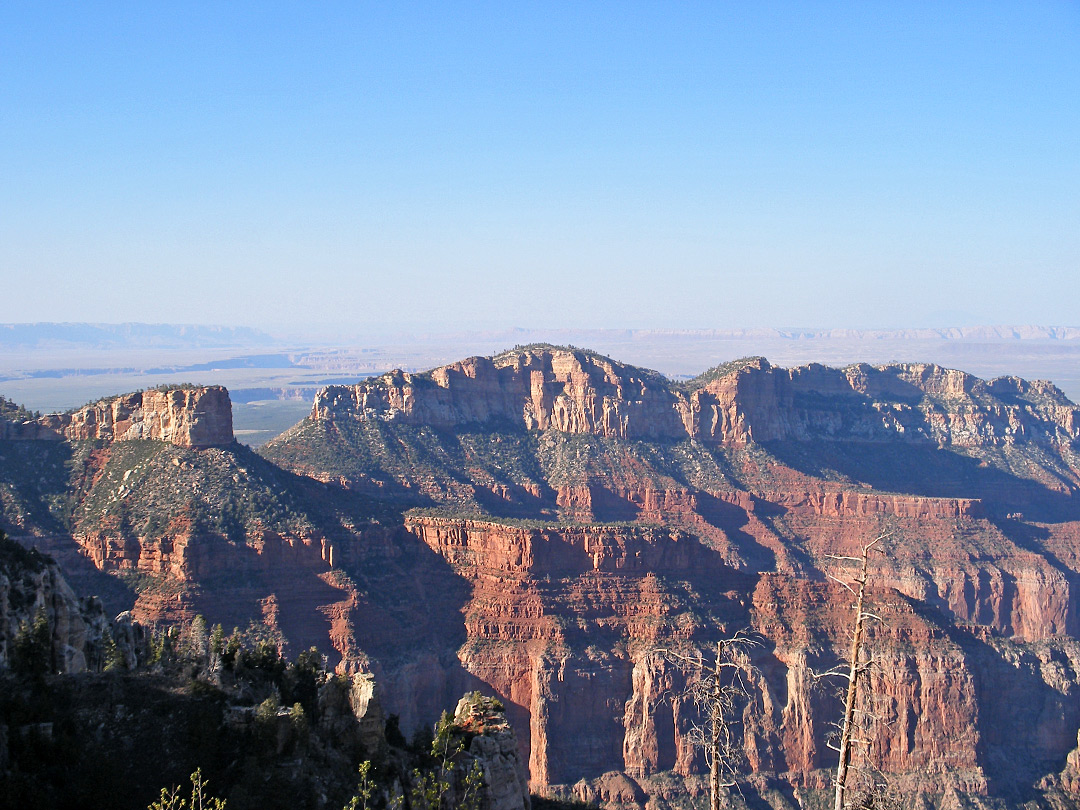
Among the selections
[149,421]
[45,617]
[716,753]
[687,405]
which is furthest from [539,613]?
[687,405]

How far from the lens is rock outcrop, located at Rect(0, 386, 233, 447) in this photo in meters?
84.7

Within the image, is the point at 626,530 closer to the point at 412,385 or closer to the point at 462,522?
the point at 462,522

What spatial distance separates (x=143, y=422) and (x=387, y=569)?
72.5ft

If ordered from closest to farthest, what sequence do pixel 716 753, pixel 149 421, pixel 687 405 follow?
pixel 716 753, pixel 149 421, pixel 687 405

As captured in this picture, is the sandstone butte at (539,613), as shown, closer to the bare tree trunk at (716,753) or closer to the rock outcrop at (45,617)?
the rock outcrop at (45,617)

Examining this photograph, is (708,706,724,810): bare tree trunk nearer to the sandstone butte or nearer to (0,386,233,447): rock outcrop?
the sandstone butte

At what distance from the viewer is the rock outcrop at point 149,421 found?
84.7m

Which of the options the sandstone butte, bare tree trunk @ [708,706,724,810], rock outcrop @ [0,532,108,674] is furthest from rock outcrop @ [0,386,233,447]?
bare tree trunk @ [708,706,724,810]

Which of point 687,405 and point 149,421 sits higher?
point 149,421

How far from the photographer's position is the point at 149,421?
86562mm

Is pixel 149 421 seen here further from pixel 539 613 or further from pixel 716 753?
pixel 716 753

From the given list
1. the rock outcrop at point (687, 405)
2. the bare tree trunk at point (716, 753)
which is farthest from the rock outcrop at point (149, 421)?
the bare tree trunk at point (716, 753)

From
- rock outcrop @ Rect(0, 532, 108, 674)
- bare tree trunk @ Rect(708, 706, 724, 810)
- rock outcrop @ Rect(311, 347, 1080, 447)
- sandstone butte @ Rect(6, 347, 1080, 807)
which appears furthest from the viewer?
rock outcrop @ Rect(311, 347, 1080, 447)

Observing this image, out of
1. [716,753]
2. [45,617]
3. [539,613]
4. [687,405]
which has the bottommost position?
[539,613]
